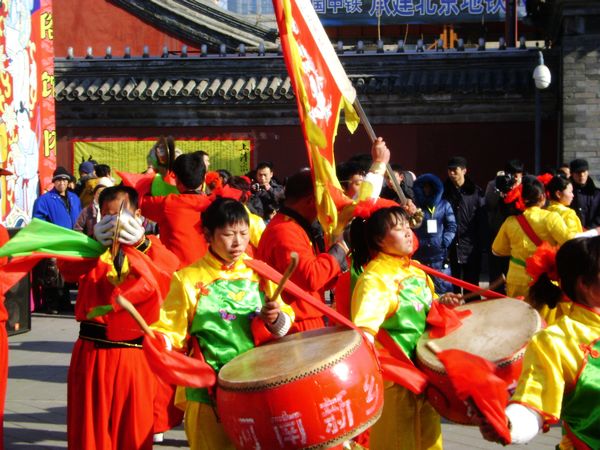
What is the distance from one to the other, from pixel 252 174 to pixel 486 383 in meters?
8.62

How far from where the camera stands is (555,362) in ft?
9.93

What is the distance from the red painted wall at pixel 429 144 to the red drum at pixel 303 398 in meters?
12.3

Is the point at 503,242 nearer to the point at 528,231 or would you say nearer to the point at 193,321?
the point at 528,231

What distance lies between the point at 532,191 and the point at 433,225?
118 cm

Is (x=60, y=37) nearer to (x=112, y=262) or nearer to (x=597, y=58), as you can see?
(x=597, y=58)

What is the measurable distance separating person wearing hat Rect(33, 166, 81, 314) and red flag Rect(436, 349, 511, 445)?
7600mm

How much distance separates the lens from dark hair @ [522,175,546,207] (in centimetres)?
721

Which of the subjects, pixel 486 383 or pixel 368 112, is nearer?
pixel 486 383

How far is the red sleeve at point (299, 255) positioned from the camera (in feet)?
14.4

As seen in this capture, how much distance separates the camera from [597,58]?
14.6 m

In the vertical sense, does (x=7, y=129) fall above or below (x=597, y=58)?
below

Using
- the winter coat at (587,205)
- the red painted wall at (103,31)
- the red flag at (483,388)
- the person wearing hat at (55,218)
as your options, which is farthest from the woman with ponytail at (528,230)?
the red painted wall at (103,31)

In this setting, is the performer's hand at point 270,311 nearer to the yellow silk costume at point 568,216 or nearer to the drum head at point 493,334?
the drum head at point 493,334

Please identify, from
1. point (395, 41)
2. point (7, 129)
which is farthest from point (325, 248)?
point (395, 41)
